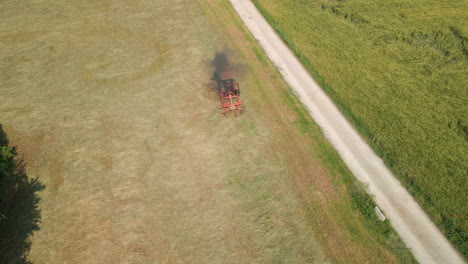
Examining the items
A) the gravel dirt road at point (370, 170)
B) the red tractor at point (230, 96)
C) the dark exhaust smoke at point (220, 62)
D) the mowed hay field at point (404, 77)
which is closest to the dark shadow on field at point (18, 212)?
the red tractor at point (230, 96)

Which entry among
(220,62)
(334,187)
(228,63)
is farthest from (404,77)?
(220,62)

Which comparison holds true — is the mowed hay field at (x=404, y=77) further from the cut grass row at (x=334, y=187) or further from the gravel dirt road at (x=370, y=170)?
the cut grass row at (x=334, y=187)

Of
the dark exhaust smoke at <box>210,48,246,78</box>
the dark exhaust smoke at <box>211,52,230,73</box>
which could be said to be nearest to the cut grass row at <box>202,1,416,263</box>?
the dark exhaust smoke at <box>210,48,246,78</box>

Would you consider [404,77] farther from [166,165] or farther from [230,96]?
[166,165]

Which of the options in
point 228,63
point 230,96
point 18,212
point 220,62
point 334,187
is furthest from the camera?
point 220,62

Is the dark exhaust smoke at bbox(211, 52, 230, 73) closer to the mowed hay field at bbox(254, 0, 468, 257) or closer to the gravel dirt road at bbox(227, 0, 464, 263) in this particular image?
the gravel dirt road at bbox(227, 0, 464, 263)
